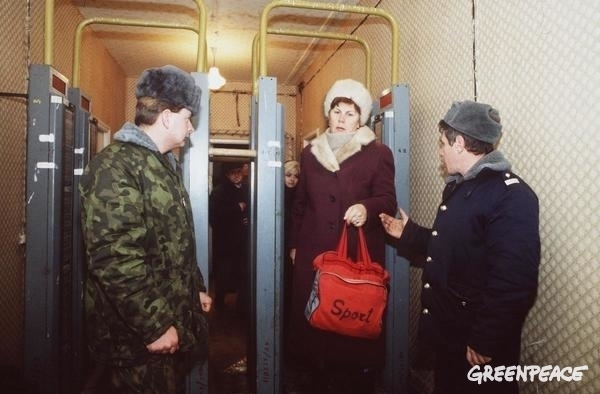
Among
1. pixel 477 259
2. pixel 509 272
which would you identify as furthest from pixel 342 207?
pixel 509 272

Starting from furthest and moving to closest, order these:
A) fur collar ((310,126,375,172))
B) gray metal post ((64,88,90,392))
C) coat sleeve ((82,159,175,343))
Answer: gray metal post ((64,88,90,392)) → fur collar ((310,126,375,172)) → coat sleeve ((82,159,175,343))

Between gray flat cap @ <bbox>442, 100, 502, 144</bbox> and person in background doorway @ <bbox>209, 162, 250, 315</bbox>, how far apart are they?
11.5 ft

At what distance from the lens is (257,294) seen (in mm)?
2342

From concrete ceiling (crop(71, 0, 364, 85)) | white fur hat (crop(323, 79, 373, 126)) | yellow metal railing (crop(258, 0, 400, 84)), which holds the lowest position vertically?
white fur hat (crop(323, 79, 373, 126))

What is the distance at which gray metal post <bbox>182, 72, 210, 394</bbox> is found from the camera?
2.34 meters

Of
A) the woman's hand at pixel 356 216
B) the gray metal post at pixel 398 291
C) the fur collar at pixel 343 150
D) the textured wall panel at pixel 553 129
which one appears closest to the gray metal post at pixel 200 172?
the fur collar at pixel 343 150

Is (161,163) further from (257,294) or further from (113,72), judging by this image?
(113,72)

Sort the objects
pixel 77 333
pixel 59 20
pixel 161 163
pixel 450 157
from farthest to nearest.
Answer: pixel 59 20 < pixel 77 333 < pixel 450 157 < pixel 161 163

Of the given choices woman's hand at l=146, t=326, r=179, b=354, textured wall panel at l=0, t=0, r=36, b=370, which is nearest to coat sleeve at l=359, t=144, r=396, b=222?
woman's hand at l=146, t=326, r=179, b=354

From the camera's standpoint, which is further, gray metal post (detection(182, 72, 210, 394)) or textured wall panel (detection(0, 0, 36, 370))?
textured wall panel (detection(0, 0, 36, 370))

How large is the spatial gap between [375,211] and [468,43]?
1.23 meters

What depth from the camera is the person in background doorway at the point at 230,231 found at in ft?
16.8

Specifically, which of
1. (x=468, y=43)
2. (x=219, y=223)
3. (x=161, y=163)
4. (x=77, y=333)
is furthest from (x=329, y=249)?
(x=219, y=223)

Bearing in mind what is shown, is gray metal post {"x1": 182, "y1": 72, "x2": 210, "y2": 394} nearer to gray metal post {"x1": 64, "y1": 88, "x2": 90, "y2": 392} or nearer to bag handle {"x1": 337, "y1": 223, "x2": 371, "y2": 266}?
bag handle {"x1": 337, "y1": 223, "x2": 371, "y2": 266}
